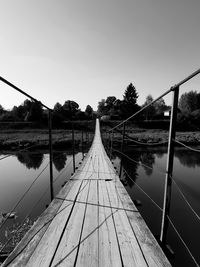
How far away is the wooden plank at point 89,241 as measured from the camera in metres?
1.34

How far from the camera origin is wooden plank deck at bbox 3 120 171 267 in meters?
1.33

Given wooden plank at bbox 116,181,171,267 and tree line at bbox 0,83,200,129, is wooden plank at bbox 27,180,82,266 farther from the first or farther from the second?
tree line at bbox 0,83,200,129

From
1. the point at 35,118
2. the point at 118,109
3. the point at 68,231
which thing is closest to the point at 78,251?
the point at 68,231

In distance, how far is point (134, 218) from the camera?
1930 millimetres

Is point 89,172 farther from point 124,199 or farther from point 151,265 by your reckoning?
point 151,265

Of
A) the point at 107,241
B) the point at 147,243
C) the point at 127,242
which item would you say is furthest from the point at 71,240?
the point at 147,243

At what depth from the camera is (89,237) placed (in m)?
1.62

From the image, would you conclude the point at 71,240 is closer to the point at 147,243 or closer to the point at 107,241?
the point at 107,241

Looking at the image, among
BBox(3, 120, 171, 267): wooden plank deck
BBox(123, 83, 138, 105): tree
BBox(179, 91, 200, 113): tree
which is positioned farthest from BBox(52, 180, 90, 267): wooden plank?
BBox(179, 91, 200, 113): tree

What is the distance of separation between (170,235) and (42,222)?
3592 mm

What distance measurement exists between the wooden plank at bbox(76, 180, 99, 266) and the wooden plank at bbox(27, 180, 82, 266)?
21 centimetres

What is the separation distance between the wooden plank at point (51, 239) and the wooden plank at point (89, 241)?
0.21m

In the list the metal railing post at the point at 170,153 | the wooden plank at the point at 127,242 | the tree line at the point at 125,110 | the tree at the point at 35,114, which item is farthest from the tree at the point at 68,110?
the metal railing post at the point at 170,153

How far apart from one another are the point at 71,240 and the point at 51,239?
0.56 ft
